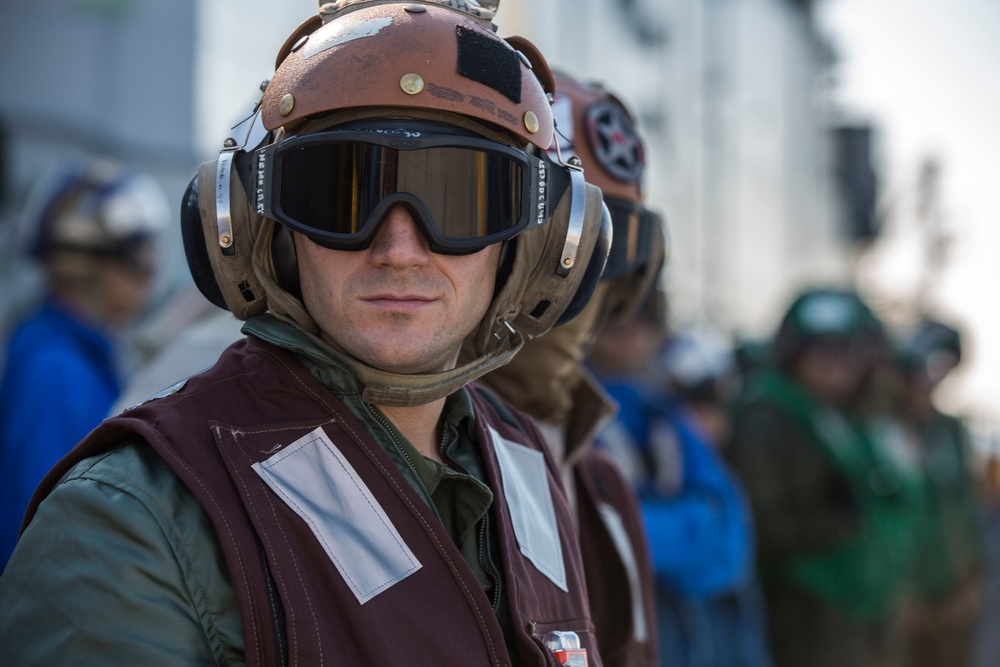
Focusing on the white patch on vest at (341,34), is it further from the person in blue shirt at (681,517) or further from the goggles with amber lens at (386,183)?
the person in blue shirt at (681,517)

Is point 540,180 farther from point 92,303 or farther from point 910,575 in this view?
point 910,575

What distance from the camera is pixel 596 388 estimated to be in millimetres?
3350

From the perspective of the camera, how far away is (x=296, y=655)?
1.65 meters

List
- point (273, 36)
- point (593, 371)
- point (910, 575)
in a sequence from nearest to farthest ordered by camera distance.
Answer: point (593, 371) < point (910, 575) < point (273, 36)

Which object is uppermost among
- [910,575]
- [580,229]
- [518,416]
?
[580,229]

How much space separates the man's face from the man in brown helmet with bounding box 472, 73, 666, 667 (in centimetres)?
103

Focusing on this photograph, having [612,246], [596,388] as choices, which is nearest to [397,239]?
[612,246]

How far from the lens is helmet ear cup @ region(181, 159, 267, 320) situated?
2.10 meters

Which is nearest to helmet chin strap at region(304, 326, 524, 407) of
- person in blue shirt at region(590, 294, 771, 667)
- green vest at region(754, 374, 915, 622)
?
person in blue shirt at region(590, 294, 771, 667)

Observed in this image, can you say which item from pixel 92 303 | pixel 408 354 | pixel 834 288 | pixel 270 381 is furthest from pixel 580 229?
pixel 834 288

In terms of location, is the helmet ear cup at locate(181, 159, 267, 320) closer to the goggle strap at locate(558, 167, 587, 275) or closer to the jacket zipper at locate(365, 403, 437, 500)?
the jacket zipper at locate(365, 403, 437, 500)

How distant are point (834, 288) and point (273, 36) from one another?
13.5ft

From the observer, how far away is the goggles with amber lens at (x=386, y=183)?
196 centimetres

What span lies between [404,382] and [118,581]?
59 centimetres
